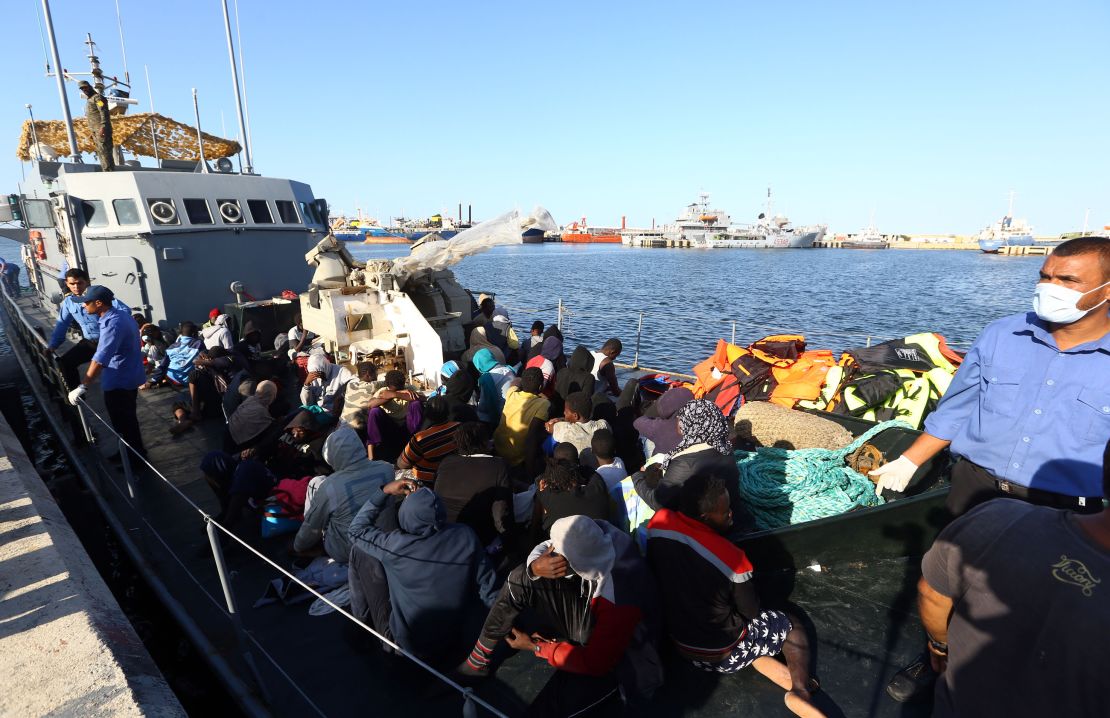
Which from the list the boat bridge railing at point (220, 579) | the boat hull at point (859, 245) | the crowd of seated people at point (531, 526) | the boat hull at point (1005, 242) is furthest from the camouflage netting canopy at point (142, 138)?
the boat hull at point (859, 245)

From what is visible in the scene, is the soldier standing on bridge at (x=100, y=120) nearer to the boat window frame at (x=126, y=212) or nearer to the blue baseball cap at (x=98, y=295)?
the boat window frame at (x=126, y=212)

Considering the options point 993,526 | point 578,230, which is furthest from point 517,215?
point 578,230

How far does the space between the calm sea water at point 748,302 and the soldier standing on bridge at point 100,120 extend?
10.1 meters

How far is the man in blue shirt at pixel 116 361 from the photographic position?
5.59 metres

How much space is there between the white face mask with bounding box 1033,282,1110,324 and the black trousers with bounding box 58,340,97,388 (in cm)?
1027

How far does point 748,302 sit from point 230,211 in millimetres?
30734

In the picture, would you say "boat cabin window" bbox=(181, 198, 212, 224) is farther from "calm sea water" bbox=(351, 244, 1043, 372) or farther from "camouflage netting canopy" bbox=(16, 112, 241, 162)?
"calm sea water" bbox=(351, 244, 1043, 372)

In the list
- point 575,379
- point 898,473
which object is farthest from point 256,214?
point 898,473

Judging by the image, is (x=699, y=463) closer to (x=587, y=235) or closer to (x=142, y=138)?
(x=142, y=138)

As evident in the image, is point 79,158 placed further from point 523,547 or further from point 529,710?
point 529,710

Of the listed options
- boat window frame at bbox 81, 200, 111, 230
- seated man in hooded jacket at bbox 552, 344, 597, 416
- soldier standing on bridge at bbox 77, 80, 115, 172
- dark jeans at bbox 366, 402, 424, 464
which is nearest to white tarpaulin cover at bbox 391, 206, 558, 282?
seated man in hooded jacket at bbox 552, 344, 597, 416

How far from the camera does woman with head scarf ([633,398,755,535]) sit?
3688 mm

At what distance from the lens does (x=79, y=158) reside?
1320 cm

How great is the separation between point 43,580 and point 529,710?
10.4 feet
